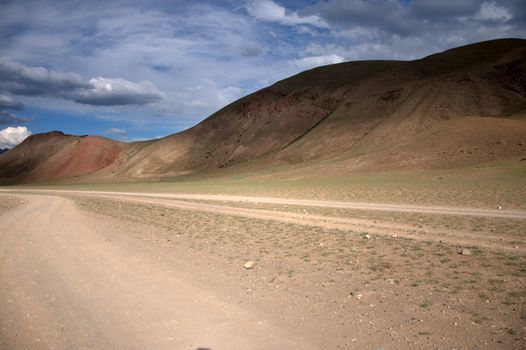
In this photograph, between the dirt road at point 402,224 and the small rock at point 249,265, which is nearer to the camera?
the small rock at point 249,265

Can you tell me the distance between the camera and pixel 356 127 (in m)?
75.1

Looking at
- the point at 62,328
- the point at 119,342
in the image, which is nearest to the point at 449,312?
the point at 119,342

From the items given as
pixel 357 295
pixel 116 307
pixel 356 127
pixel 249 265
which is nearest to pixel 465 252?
pixel 357 295

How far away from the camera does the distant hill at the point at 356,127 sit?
54.6m

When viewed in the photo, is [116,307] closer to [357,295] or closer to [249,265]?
[249,265]

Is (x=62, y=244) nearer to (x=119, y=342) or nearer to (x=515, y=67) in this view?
(x=119, y=342)

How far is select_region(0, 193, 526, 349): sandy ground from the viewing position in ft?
18.8

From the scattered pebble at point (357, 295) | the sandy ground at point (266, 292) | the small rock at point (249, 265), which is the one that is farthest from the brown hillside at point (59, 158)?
the scattered pebble at point (357, 295)

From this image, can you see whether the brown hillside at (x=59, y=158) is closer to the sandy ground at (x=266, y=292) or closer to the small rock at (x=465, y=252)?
the sandy ground at (x=266, y=292)

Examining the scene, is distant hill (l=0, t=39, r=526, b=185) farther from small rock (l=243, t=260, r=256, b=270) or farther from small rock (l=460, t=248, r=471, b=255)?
small rock (l=243, t=260, r=256, b=270)

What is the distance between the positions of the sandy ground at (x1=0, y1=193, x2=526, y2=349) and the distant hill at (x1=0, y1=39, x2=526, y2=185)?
4211 centimetres

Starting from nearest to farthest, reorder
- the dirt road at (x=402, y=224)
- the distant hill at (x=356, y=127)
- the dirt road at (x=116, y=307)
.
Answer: the dirt road at (x=116, y=307)
the dirt road at (x=402, y=224)
the distant hill at (x=356, y=127)

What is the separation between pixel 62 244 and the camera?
12.8m

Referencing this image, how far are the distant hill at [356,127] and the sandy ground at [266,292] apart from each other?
1658 inches
